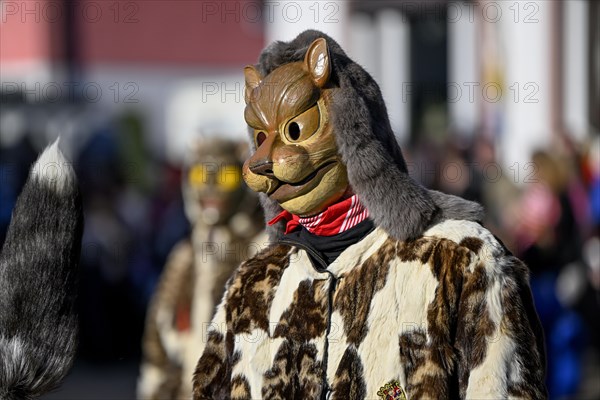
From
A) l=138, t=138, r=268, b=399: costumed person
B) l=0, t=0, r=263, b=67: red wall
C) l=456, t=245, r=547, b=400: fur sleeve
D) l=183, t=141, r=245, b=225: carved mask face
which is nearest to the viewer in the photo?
l=456, t=245, r=547, b=400: fur sleeve

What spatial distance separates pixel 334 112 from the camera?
2955 mm

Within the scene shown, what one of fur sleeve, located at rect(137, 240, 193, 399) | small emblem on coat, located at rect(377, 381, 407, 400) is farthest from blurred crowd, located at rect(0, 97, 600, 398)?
small emblem on coat, located at rect(377, 381, 407, 400)

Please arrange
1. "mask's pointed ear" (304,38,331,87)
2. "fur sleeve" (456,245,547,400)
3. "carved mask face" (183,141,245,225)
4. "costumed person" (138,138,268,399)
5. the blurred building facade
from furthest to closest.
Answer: the blurred building facade
"carved mask face" (183,141,245,225)
"costumed person" (138,138,268,399)
"mask's pointed ear" (304,38,331,87)
"fur sleeve" (456,245,547,400)

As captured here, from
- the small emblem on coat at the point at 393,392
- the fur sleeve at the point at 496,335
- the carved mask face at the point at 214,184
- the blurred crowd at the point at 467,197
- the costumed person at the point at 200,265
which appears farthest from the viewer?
the blurred crowd at the point at 467,197

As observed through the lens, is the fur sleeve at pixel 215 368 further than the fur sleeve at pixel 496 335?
Yes

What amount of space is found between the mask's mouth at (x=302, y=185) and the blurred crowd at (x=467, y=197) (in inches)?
115

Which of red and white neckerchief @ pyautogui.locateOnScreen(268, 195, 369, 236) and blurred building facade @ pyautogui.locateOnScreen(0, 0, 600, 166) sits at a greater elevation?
blurred building facade @ pyautogui.locateOnScreen(0, 0, 600, 166)

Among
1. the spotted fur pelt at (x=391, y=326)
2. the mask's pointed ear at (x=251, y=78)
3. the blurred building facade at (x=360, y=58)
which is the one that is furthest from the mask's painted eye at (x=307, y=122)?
the blurred building facade at (x=360, y=58)

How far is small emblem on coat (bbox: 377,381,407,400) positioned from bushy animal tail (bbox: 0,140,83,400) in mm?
931

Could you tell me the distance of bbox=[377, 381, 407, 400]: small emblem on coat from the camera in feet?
9.16

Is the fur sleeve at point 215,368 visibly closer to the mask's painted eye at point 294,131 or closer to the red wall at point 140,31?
the mask's painted eye at point 294,131

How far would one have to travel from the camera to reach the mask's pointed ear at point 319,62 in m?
2.97

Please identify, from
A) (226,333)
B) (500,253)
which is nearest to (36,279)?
(226,333)

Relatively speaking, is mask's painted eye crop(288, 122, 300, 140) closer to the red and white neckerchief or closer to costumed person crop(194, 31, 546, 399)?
costumed person crop(194, 31, 546, 399)
